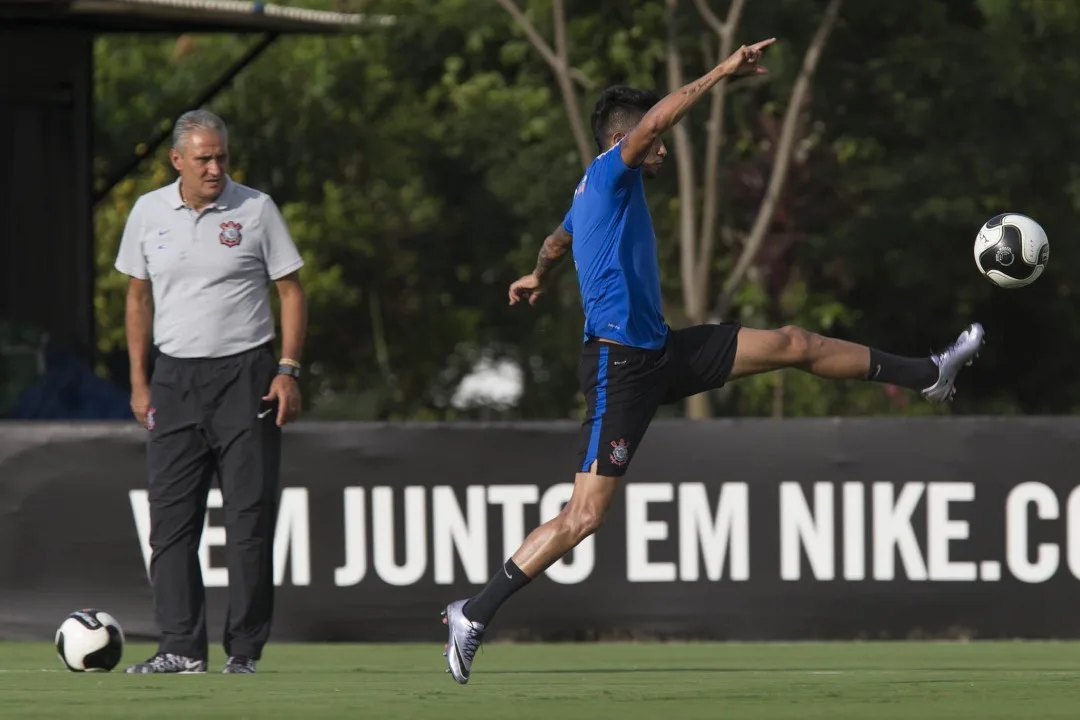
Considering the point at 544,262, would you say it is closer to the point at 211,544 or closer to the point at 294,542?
the point at 294,542

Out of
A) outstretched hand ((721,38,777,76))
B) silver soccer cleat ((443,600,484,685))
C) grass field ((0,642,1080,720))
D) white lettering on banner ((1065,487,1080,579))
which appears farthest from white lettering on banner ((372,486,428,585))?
outstretched hand ((721,38,777,76))

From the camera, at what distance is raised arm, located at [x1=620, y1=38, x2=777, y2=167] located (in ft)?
24.0

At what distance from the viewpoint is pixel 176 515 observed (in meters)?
8.66

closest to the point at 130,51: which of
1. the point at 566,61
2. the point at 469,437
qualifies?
the point at 566,61

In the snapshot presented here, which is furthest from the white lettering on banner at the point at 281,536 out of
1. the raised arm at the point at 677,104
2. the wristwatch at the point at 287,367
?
the raised arm at the point at 677,104

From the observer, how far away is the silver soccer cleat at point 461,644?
7.74 m

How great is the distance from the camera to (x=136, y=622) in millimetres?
11852

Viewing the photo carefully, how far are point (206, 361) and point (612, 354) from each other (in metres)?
1.70

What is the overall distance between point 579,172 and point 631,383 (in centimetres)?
1466

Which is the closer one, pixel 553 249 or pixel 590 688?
pixel 590 688

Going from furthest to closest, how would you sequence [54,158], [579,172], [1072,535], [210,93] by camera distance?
1. [579,172]
2. [210,93]
3. [54,158]
4. [1072,535]

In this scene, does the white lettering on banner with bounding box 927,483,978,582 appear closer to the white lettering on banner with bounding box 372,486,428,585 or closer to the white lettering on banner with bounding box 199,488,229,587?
the white lettering on banner with bounding box 372,486,428,585

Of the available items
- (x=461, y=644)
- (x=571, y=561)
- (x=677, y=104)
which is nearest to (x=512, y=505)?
(x=571, y=561)

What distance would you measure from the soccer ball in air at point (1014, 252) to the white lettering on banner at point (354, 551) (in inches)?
168
